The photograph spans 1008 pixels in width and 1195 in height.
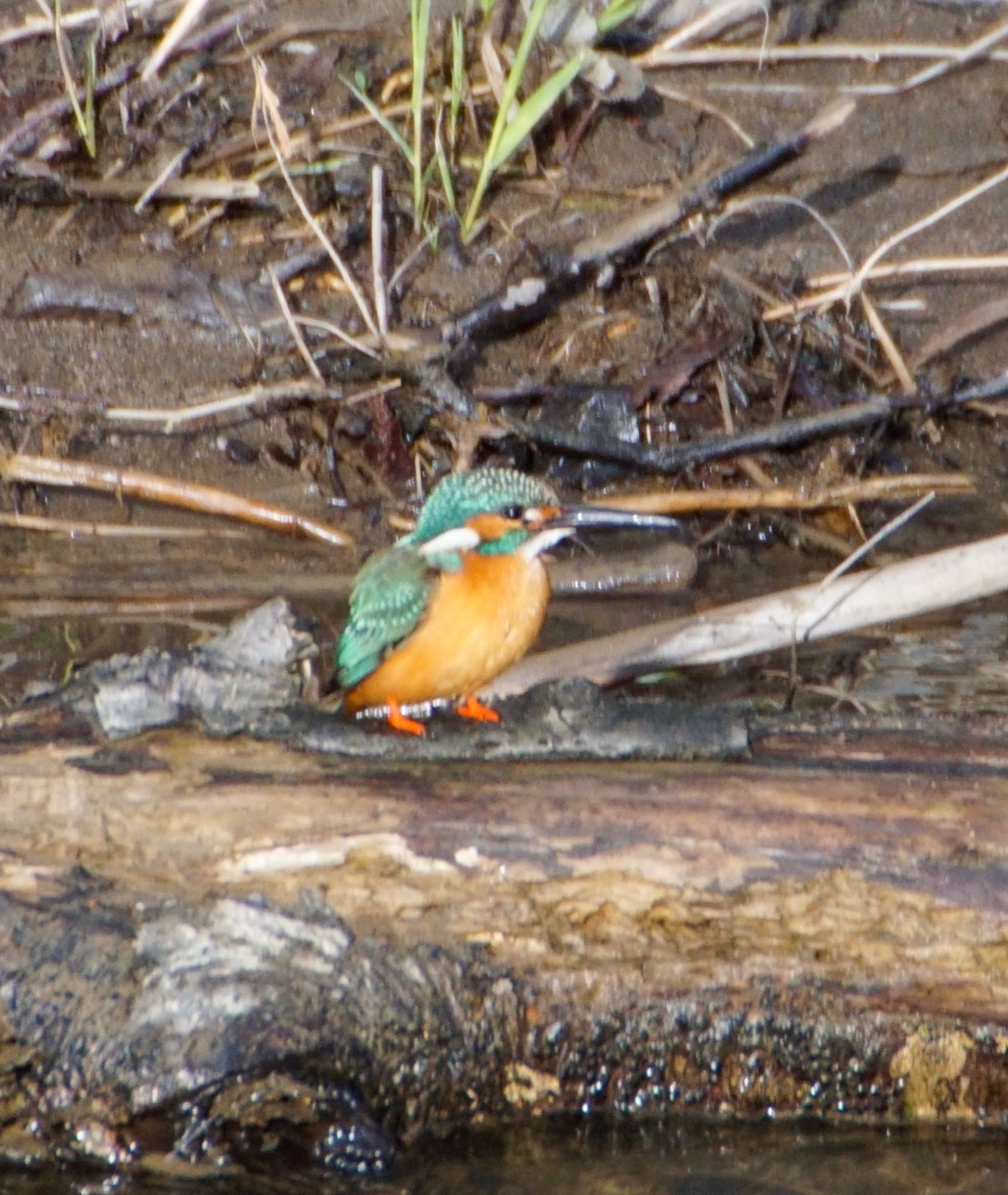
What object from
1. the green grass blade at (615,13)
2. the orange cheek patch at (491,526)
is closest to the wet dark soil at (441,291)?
the green grass blade at (615,13)

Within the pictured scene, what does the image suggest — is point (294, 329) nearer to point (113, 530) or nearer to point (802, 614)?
point (113, 530)

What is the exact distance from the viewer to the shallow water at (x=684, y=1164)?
3.08 metres

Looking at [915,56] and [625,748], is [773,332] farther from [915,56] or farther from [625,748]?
[625,748]

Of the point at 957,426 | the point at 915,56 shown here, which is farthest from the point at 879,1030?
the point at 915,56

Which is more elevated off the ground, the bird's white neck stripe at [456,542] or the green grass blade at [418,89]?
the green grass blade at [418,89]

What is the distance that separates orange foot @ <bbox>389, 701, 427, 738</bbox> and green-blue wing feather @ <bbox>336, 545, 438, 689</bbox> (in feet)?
0.59

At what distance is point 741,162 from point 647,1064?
394 centimetres

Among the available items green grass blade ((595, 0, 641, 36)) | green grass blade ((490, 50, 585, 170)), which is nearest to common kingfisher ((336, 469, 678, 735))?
green grass blade ((490, 50, 585, 170))

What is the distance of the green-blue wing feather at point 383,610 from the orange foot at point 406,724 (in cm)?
18

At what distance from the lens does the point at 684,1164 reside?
3.18 m

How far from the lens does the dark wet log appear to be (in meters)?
3.00

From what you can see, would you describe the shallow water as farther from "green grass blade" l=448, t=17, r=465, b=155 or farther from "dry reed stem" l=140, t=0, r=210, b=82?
"dry reed stem" l=140, t=0, r=210, b=82

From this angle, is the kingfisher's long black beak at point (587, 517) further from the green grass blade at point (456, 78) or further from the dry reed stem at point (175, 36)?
the dry reed stem at point (175, 36)

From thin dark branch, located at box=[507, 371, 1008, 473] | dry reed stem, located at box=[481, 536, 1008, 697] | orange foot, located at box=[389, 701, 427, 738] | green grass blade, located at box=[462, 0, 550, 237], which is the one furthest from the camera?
green grass blade, located at box=[462, 0, 550, 237]
